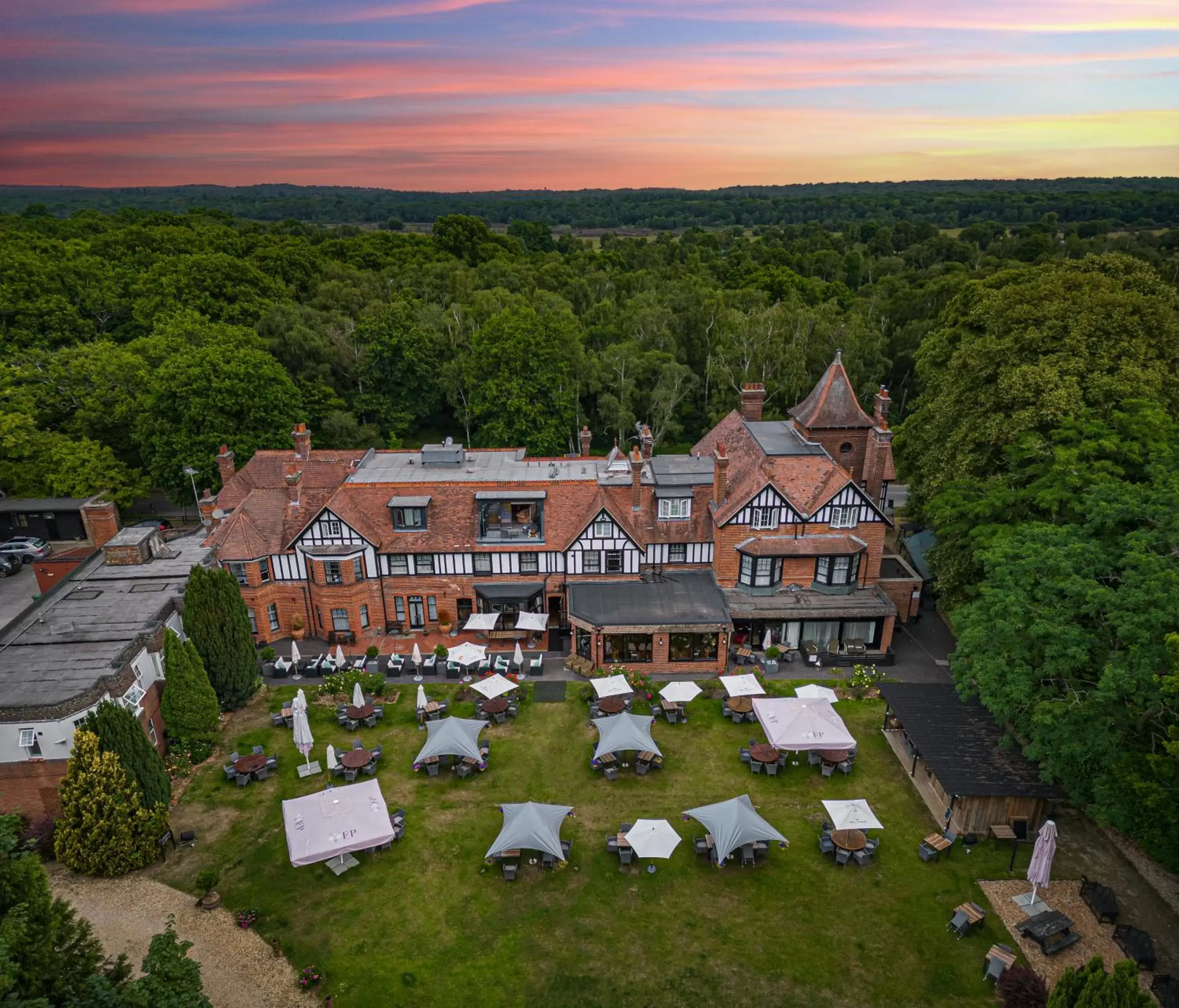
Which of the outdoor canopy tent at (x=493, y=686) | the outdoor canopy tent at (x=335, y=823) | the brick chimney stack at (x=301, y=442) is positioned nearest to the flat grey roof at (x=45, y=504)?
the brick chimney stack at (x=301, y=442)

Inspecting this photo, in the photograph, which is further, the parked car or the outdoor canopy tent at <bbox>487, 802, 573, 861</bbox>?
the parked car

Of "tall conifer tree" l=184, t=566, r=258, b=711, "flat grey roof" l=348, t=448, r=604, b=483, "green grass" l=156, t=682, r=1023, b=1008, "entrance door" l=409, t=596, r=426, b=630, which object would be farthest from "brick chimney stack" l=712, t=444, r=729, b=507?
"tall conifer tree" l=184, t=566, r=258, b=711

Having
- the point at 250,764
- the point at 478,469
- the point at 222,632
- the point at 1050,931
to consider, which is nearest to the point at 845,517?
the point at 1050,931

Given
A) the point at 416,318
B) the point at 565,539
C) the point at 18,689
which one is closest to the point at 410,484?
the point at 565,539

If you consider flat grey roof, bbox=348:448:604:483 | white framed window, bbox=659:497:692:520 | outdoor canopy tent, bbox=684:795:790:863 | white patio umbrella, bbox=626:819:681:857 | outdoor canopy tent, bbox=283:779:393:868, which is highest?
flat grey roof, bbox=348:448:604:483

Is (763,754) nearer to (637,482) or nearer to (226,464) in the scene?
(637,482)

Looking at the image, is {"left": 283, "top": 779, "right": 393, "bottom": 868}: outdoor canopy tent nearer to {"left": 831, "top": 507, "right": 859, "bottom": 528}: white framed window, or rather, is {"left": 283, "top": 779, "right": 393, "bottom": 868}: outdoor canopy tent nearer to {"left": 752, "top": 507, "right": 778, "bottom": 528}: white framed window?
{"left": 752, "top": 507, "right": 778, "bottom": 528}: white framed window
